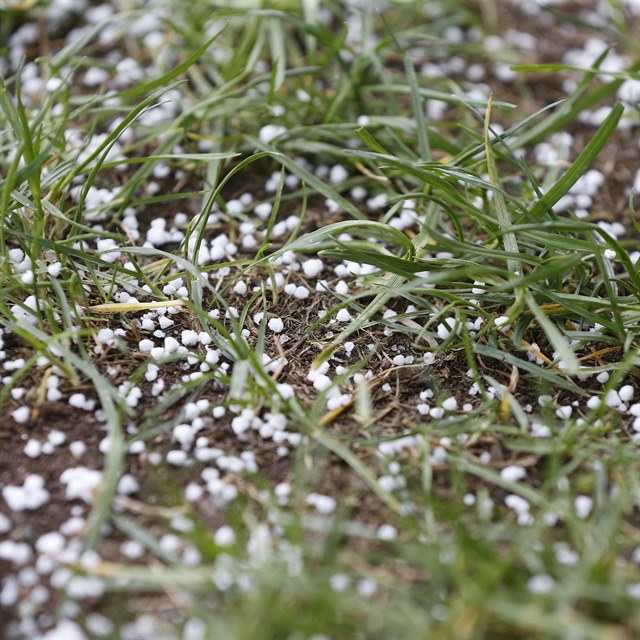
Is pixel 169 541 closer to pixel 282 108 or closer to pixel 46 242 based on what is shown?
pixel 46 242

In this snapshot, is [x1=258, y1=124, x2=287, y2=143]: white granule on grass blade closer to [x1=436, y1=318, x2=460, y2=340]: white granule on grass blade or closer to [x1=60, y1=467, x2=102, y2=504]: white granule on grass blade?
[x1=436, y1=318, x2=460, y2=340]: white granule on grass blade

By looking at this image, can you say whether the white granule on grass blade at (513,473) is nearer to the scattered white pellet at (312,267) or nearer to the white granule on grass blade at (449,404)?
the white granule on grass blade at (449,404)

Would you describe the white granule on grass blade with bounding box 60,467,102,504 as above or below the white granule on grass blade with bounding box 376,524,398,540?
above

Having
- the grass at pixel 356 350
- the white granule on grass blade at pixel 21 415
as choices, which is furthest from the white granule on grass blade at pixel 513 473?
the white granule on grass blade at pixel 21 415

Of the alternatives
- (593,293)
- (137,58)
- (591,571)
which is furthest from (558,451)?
(137,58)

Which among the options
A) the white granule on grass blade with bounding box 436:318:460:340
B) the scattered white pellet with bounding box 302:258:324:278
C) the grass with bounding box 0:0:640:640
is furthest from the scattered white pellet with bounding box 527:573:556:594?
the scattered white pellet with bounding box 302:258:324:278

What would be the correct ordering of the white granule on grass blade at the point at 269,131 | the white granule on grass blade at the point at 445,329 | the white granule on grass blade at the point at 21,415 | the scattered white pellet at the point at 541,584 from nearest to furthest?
the scattered white pellet at the point at 541,584, the white granule on grass blade at the point at 21,415, the white granule on grass blade at the point at 445,329, the white granule on grass blade at the point at 269,131

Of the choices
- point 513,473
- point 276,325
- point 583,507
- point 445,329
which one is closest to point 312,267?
point 276,325

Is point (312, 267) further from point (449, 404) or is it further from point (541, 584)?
point (541, 584)
